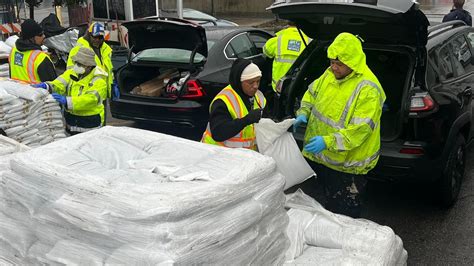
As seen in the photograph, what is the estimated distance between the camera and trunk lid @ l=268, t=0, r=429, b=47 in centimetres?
347

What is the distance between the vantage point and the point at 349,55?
3.09 m

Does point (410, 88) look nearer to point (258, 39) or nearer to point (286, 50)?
point (286, 50)

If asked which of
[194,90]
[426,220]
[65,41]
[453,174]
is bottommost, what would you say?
[426,220]

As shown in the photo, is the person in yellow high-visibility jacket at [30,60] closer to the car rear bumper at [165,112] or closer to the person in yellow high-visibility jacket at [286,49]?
the car rear bumper at [165,112]

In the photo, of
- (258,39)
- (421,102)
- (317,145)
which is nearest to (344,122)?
(317,145)

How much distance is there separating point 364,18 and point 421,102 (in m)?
0.81

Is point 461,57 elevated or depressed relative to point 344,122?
elevated

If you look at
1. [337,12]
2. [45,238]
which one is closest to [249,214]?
[45,238]

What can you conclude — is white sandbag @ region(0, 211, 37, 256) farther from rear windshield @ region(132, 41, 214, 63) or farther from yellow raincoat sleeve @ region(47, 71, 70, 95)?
rear windshield @ region(132, 41, 214, 63)

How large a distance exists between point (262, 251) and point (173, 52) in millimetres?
4693

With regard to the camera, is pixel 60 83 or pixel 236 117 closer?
pixel 236 117

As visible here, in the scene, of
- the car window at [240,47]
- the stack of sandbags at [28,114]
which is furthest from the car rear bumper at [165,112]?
the stack of sandbags at [28,114]

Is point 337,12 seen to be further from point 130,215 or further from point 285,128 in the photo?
point 130,215

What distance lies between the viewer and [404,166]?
3.87 meters
